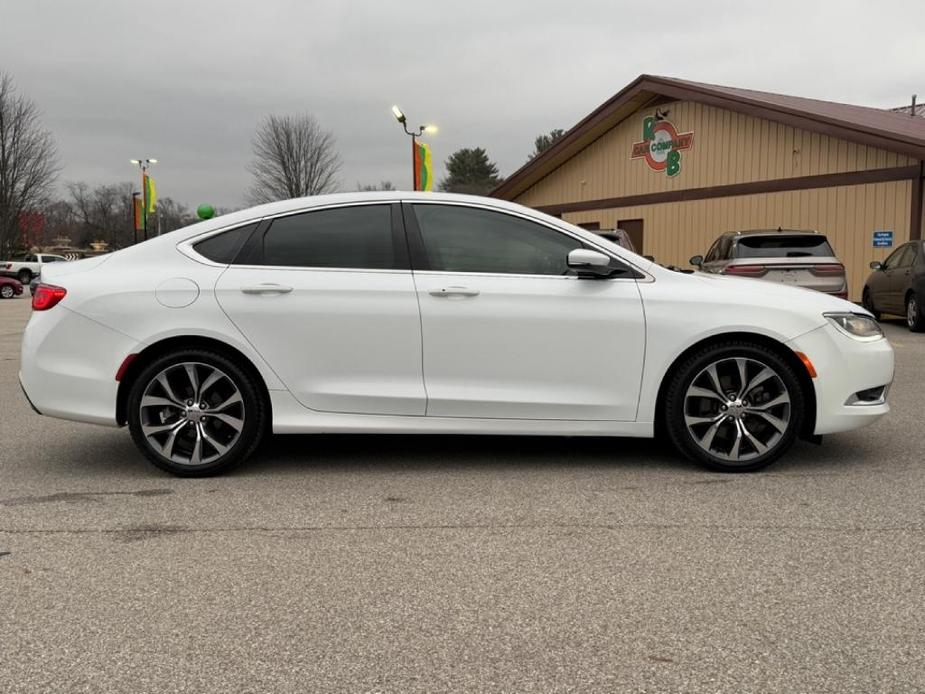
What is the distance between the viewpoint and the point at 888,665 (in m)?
2.44

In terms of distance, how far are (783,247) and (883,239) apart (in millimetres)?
7430

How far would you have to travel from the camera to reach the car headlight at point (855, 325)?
4.61 m

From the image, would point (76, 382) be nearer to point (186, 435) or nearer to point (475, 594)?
point (186, 435)

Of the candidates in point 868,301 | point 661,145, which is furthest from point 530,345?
point 661,145

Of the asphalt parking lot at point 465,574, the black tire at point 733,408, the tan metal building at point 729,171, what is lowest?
the asphalt parking lot at point 465,574

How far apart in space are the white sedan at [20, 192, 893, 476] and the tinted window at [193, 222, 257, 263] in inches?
1.1

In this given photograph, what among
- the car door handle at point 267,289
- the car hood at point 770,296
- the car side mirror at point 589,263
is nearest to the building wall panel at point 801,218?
the car hood at point 770,296

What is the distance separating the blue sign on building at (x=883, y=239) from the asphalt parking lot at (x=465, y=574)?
46.2ft

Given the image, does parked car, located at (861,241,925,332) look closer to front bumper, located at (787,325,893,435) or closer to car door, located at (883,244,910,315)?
car door, located at (883,244,910,315)

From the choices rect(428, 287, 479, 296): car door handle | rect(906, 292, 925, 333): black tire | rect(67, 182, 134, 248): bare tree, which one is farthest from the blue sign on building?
rect(67, 182, 134, 248): bare tree

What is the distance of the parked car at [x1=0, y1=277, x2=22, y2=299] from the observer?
3118 cm

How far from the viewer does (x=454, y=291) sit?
4527mm

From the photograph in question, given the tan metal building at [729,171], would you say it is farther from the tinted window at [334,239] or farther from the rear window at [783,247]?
the tinted window at [334,239]

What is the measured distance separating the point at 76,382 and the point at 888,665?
405 cm
